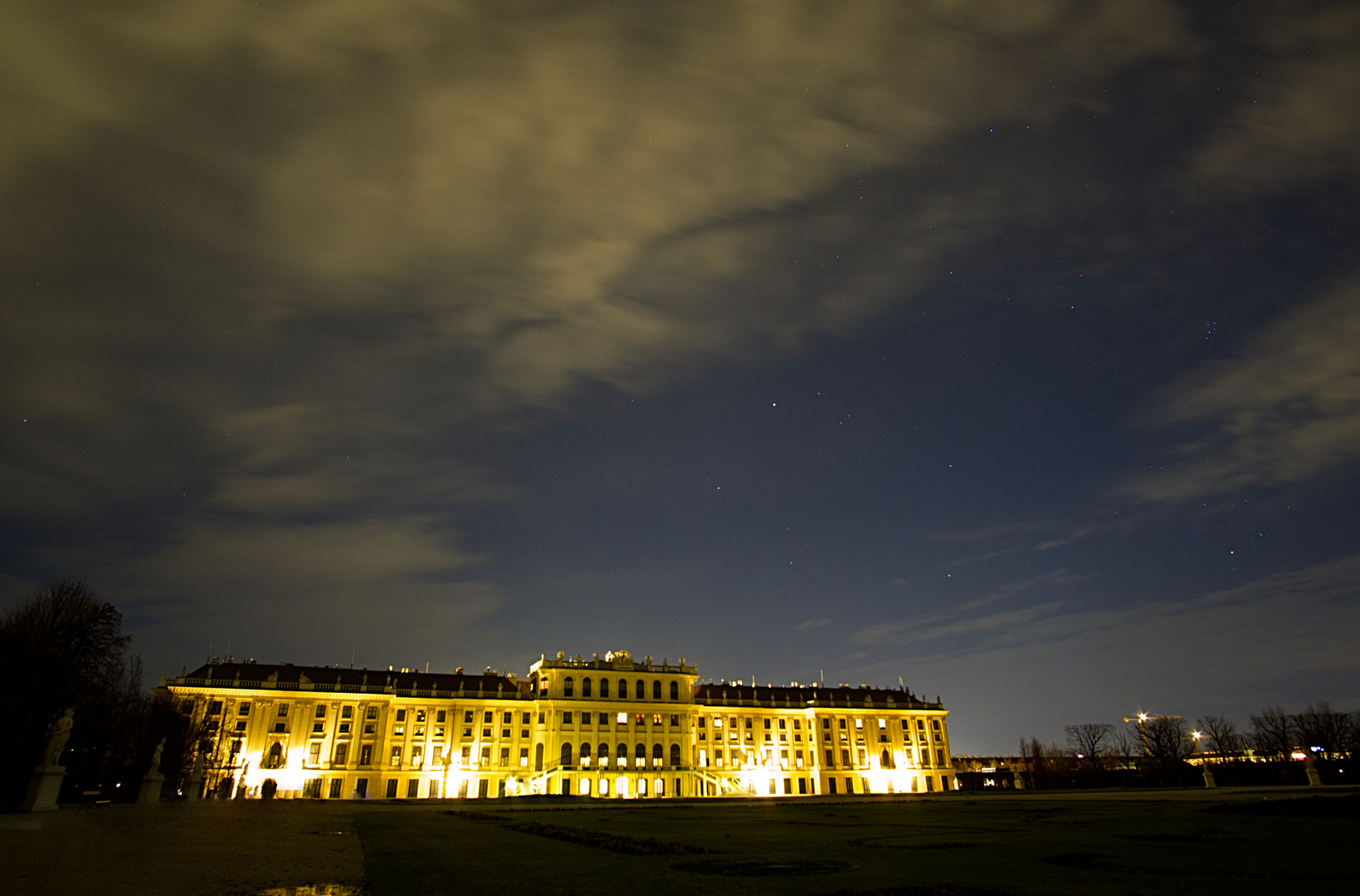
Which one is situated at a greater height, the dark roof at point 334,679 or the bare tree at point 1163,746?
the dark roof at point 334,679

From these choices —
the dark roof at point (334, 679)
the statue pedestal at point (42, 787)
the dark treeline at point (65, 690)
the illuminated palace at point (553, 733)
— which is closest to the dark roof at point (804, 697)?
the illuminated palace at point (553, 733)

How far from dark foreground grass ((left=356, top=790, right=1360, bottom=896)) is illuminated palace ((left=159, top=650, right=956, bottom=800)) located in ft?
275

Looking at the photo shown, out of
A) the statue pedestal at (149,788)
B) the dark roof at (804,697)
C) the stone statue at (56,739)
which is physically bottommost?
the statue pedestal at (149,788)

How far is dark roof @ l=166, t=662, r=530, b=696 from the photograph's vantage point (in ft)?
348

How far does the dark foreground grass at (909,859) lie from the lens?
38.2ft

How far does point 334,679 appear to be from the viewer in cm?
11456

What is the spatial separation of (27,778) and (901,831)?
4498 cm

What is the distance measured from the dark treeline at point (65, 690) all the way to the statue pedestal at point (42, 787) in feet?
23.4

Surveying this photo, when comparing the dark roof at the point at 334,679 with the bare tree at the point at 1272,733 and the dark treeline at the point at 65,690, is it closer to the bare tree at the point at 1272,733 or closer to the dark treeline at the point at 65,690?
the dark treeline at the point at 65,690

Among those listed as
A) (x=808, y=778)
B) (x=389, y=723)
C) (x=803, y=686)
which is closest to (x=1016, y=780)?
(x=808, y=778)

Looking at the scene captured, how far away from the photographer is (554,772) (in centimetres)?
11312

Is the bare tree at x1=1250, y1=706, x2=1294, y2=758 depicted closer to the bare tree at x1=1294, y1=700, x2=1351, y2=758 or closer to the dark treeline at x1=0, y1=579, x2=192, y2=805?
the bare tree at x1=1294, y1=700, x2=1351, y2=758

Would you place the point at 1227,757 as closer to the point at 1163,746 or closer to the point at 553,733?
the point at 1163,746

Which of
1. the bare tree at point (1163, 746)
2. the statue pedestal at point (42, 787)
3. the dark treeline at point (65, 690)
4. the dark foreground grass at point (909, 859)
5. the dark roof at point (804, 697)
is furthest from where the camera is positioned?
the dark roof at point (804, 697)
